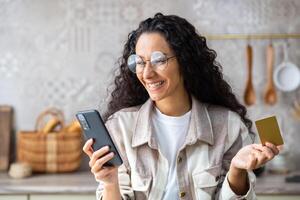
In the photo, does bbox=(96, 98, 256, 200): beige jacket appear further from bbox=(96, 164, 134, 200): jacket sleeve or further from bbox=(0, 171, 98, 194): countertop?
bbox=(0, 171, 98, 194): countertop

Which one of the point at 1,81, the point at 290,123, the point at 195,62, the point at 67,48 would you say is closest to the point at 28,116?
the point at 1,81

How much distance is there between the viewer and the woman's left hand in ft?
4.27

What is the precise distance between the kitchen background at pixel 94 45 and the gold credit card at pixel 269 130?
4.68 feet

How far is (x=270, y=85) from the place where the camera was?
269 cm

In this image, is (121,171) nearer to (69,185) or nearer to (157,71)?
(157,71)

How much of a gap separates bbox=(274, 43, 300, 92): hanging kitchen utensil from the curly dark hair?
3.59ft

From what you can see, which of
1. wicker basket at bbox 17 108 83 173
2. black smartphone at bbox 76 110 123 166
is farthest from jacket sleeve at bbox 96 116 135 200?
wicker basket at bbox 17 108 83 173

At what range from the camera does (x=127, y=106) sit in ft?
5.37

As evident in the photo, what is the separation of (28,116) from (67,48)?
393 millimetres

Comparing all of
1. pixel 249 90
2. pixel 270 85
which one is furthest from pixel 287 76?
pixel 249 90

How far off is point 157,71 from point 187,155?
24 centimetres

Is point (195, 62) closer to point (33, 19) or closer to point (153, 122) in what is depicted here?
point (153, 122)

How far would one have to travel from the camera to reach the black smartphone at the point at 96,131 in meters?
1.34

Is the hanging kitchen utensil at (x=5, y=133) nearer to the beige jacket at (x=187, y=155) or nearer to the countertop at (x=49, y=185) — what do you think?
the countertop at (x=49, y=185)
